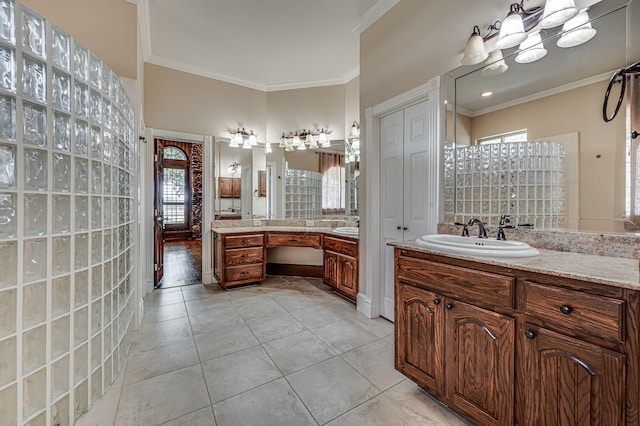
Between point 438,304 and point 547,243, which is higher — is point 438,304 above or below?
below

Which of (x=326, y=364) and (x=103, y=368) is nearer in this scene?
(x=103, y=368)

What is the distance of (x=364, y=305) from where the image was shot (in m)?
2.74

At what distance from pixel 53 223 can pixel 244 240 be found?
7.72 feet

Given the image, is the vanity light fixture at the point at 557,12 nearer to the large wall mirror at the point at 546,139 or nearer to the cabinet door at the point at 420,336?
the large wall mirror at the point at 546,139

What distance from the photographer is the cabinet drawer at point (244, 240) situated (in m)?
3.46

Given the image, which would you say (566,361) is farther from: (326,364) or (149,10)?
(149,10)

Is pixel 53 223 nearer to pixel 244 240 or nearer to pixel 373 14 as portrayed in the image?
pixel 244 240

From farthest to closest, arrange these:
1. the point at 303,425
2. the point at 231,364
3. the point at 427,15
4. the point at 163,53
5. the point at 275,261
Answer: the point at 275,261, the point at 163,53, the point at 427,15, the point at 231,364, the point at 303,425

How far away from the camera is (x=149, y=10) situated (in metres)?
2.61

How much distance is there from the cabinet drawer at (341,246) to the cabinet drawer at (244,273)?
1.03 m

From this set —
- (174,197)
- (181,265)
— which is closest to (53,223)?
(181,265)

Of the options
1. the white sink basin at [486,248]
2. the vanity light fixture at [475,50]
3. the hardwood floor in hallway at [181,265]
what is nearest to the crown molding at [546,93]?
the vanity light fixture at [475,50]

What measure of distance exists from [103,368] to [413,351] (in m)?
1.89

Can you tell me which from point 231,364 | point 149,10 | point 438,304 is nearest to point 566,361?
point 438,304
